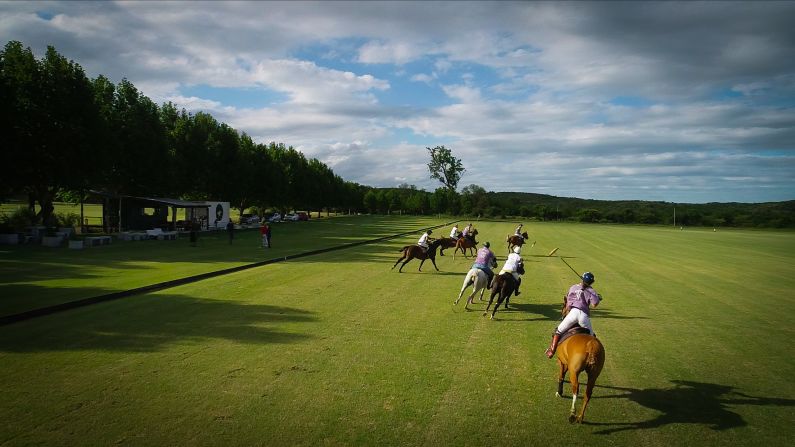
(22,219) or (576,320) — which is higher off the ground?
(22,219)

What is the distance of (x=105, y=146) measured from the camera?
1337 inches

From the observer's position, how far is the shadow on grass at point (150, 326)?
349 inches

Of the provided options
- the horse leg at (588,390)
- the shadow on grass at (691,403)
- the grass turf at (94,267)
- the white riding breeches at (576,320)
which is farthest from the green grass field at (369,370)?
the white riding breeches at (576,320)

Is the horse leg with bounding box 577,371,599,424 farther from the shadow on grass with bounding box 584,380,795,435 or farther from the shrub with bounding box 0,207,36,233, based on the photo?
the shrub with bounding box 0,207,36,233

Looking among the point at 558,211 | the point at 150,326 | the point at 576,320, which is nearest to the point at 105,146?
the point at 150,326

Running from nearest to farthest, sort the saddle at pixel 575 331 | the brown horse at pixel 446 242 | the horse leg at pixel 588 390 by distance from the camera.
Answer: the horse leg at pixel 588 390 → the saddle at pixel 575 331 → the brown horse at pixel 446 242

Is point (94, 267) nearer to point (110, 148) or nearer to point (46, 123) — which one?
point (46, 123)

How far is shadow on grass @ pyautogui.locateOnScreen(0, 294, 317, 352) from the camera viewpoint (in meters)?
8.86

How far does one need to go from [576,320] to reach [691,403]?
2.03m

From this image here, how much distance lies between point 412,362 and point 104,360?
540 cm

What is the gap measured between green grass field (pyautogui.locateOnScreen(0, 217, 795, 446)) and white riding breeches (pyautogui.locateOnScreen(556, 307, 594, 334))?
102cm

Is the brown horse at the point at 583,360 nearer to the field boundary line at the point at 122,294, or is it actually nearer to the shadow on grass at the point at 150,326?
the shadow on grass at the point at 150,326

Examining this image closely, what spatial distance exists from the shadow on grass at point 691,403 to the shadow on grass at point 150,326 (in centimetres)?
621

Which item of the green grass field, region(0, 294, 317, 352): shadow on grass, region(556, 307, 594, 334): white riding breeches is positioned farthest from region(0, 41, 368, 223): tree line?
region(556, 307, 594, 334): white riding breeches
